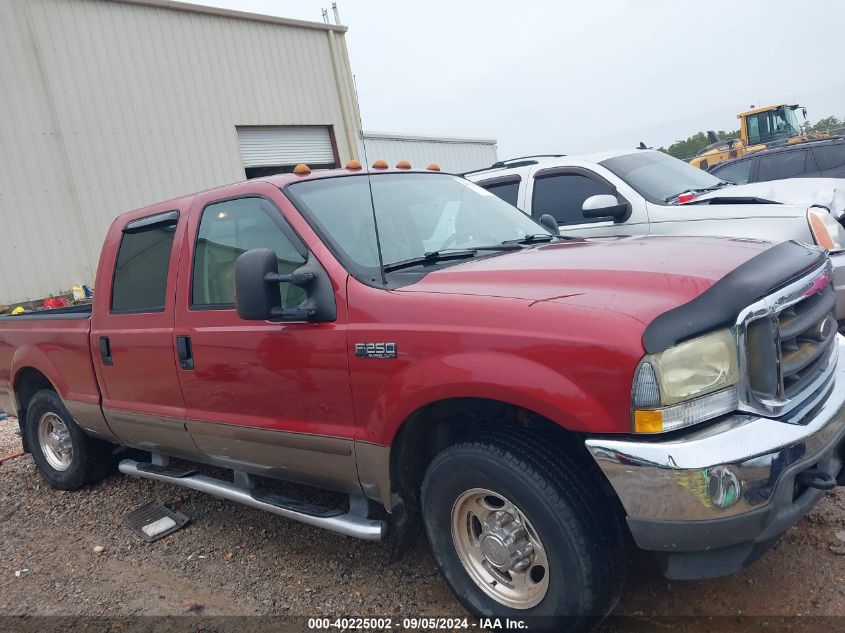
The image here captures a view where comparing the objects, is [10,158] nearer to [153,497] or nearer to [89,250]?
[89,250]

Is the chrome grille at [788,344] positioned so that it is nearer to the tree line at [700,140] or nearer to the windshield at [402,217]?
the windshield at [402,217]

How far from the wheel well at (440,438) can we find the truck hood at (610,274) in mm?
459

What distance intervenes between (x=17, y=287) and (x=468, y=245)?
10124 millimetres

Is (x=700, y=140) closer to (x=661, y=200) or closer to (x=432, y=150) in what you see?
(x=432, y=150)

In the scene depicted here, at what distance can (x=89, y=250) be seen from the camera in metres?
11.5

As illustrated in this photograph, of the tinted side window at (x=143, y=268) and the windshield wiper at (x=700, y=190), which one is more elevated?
the tinted side window at (x=143, y=268)

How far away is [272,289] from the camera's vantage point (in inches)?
106

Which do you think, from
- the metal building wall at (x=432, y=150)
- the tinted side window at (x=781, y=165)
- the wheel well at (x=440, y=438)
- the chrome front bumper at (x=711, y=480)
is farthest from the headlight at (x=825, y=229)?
the metal building wall at (x=432, y=150)

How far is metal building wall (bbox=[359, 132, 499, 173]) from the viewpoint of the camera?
52.2ft

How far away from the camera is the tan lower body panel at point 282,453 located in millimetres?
2885

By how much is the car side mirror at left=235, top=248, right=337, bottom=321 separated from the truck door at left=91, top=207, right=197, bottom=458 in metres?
1.09

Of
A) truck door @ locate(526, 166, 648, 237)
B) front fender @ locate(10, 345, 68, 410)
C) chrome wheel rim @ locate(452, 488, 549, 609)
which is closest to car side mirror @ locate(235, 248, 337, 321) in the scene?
chrome wheel rim @ locate(452, 488, 549, 609)

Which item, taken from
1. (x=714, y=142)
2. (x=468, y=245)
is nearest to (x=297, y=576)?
(x=468, y=245)

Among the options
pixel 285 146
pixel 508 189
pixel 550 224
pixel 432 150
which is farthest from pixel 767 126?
pixel 550 224
